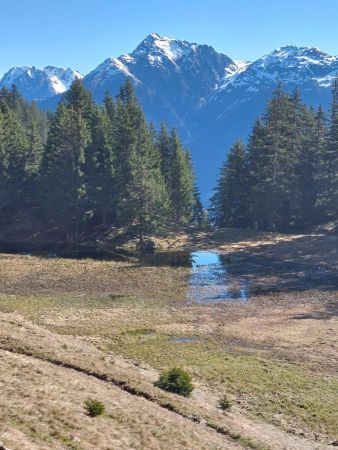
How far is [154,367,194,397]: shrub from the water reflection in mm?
21621

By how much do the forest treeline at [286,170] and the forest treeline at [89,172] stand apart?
34.7 feet

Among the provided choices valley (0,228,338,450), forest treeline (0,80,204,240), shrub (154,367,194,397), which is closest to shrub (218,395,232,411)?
valley (0,228,338,450)

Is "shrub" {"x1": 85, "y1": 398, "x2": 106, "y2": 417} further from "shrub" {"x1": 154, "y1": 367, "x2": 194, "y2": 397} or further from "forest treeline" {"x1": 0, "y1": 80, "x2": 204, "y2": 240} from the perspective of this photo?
"forest treeline" {"x1": 0, "y1": 80, "x2": 204, "y2": 240}

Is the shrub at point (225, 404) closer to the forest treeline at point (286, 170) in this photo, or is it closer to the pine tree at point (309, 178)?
the forest treeline at point (286, 170)

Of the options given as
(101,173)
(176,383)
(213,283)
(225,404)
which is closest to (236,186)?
(101,173)

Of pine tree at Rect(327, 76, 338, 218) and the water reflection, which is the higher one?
pine tree at Rect(327, 76, 338, 218)

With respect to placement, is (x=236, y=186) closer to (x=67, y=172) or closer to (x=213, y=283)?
(x=67, y=172)

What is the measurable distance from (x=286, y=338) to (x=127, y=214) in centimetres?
3855

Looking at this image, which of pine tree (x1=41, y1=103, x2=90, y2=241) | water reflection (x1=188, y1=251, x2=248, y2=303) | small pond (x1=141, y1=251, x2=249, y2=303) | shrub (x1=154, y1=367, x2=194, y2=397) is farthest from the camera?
pine tree (x1=41, y1=103, x2=90, y2=241)

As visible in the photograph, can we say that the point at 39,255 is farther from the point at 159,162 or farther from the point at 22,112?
the point at 22,112

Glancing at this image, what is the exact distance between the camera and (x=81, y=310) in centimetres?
3897

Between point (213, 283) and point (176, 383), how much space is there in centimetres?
2953

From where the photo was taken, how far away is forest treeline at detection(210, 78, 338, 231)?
77438 mm

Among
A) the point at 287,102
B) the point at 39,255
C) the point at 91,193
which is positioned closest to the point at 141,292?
the point at 39,255
